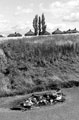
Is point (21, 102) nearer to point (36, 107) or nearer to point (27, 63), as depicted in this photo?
point (36, 107)

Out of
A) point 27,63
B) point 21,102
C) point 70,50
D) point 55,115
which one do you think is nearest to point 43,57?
point 27,63

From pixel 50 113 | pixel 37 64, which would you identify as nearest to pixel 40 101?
pixel 50 113

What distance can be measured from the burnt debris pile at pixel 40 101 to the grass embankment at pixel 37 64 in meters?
3.18

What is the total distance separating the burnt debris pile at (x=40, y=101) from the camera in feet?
60.8

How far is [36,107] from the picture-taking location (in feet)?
61.2

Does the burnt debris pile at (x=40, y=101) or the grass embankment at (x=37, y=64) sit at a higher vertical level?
the grass embankment at (x=37, y=64)

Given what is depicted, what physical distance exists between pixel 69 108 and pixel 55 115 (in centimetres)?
182

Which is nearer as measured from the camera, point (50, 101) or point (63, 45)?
point (50, 101)

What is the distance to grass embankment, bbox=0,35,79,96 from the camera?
24.1 m

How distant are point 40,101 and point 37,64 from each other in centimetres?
872

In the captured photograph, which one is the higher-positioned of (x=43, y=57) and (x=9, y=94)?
(x=43, y=57)

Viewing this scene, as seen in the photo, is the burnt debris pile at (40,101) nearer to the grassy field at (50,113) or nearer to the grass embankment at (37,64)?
the grassy field at (50,113)

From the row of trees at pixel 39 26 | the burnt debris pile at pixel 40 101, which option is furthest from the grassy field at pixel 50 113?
the row of trees at pixel 39 26

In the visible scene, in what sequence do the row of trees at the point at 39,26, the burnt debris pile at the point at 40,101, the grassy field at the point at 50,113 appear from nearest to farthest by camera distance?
the grassy field at the point at 50,113
the burnt debris pile at the point at 40,101
the row of trees at the point at 39,26
